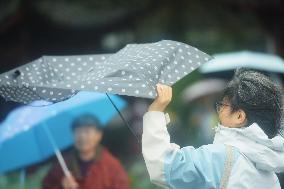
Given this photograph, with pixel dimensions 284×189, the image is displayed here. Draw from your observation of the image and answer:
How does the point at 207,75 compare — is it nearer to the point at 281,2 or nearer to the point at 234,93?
the point at 281,2

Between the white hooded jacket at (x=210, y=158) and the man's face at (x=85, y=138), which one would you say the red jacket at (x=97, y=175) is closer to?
the man's face at (x=85, y=138)

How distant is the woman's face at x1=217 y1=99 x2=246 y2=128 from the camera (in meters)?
2.48

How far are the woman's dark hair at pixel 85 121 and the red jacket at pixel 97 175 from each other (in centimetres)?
20

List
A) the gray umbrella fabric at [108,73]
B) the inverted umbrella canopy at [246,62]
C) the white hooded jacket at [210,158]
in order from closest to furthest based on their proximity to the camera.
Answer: the white hooded jacket at [210,158] → the gray umbrella fabric at [108,73] → the inverted umbrella canopy at [246,62]

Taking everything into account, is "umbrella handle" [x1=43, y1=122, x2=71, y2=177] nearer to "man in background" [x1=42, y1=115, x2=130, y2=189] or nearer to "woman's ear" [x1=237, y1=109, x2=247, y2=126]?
"man in background" [x1=42, y1=115, x2=130, y2=189]

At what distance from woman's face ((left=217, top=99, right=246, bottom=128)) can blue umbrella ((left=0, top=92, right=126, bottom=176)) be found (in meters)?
1.68

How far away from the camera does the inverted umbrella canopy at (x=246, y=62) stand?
5.59 metres

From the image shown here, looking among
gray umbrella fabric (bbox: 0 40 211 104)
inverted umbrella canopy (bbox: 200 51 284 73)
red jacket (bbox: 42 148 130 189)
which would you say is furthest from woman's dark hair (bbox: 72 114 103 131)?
inverted umbrella canopy (bbox: 200 51 284 73)

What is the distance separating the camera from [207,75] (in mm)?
6223

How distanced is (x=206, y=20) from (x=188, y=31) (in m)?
0.23

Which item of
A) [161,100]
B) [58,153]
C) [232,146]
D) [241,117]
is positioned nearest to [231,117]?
[241,117]

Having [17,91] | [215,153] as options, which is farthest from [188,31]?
[215,153]

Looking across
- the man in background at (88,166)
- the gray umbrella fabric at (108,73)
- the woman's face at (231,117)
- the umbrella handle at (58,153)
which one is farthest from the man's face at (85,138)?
the woman's face at (231,117)

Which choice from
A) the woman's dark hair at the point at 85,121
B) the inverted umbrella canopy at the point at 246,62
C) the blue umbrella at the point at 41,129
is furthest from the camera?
the inverted umbrella canopy at the point at 246,62
